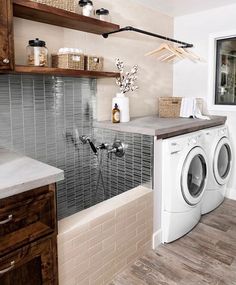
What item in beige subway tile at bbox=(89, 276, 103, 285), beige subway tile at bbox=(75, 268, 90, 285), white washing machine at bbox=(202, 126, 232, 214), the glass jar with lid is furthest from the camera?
white washing machine at bbox=(202, 126, 232, 214)

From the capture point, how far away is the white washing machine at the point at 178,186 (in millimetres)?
2139

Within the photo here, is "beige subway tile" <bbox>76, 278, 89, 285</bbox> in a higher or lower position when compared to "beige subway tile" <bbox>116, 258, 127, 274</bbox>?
higher

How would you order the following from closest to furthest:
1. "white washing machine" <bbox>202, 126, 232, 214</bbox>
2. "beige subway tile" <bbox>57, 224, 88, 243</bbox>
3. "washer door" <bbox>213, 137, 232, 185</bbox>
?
1. "beige subway tile" <bbox>57, 224, 88, 243</bbox>
2. "white washing machine" <bbox>202, 126, 232, 214</bbox>
3. "washer door" <bbox>213, 137, 232, 185</bbox>

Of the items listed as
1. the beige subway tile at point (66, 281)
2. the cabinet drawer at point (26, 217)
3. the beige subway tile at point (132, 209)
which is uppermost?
the cabinet drawer at point (26, 217)

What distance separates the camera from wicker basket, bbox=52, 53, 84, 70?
199cm

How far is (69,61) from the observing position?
1.99 metres

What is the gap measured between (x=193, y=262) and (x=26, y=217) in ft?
4.62

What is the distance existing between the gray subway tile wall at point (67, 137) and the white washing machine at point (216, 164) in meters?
0.86

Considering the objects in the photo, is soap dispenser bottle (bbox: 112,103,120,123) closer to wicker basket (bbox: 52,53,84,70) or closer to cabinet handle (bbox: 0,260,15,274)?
wicker basket (bbox: 52,53,84,70)

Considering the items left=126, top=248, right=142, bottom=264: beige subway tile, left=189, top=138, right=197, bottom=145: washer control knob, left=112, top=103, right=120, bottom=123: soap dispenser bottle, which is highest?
left=112, top=103, right=120, bottom=123: soap dispenser bottle

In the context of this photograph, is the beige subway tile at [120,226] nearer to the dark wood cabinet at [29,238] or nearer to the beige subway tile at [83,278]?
the beige subway tile at [83,278]

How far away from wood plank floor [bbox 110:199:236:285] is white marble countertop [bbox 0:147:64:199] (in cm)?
99

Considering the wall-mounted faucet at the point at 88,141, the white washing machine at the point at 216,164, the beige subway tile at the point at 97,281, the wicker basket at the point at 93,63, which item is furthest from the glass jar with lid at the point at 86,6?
the beige subway tile at the point at 97,281

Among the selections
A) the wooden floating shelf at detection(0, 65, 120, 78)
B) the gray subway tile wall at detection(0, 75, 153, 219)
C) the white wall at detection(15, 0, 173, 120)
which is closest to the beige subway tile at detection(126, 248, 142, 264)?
the gray subway tile wall at detection(0, 75, 153, 219)
